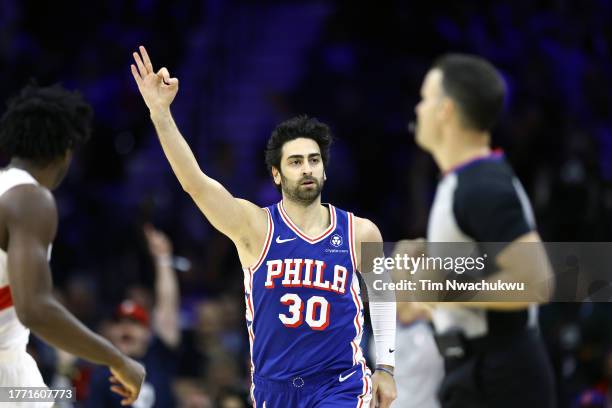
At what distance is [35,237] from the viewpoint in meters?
4.20

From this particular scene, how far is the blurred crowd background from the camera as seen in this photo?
9625mm

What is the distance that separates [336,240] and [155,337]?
3278 mm

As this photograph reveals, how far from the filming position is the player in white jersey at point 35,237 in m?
4.16

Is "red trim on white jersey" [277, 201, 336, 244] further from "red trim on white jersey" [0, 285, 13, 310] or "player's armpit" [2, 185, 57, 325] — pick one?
"red trim on white jersey" [0, 285, 13, 310]

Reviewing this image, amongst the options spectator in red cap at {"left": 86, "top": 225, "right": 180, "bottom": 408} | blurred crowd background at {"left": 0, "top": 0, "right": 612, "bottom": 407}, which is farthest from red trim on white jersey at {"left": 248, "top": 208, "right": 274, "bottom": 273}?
blurred crowd background at {"left": 0, "top": 0, "right": 612, "bottom": 407}

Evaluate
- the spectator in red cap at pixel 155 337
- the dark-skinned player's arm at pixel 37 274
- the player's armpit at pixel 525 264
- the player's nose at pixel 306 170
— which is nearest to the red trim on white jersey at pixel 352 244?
the player's nose at pixel 306 170

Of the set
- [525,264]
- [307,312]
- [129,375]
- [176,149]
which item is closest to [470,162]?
[525,264]

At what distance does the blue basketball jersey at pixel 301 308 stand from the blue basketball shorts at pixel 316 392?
0.03 meters

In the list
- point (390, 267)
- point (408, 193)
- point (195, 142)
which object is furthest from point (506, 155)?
point (390, 267)

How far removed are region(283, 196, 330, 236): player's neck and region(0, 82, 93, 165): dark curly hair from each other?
1033 mm

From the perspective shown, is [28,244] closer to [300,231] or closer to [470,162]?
[300,231]

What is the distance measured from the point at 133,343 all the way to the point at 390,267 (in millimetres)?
2792

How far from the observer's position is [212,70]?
11.6m

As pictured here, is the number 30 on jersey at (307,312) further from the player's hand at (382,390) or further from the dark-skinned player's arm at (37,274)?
the dark-skinned player's arm at (37,274)
